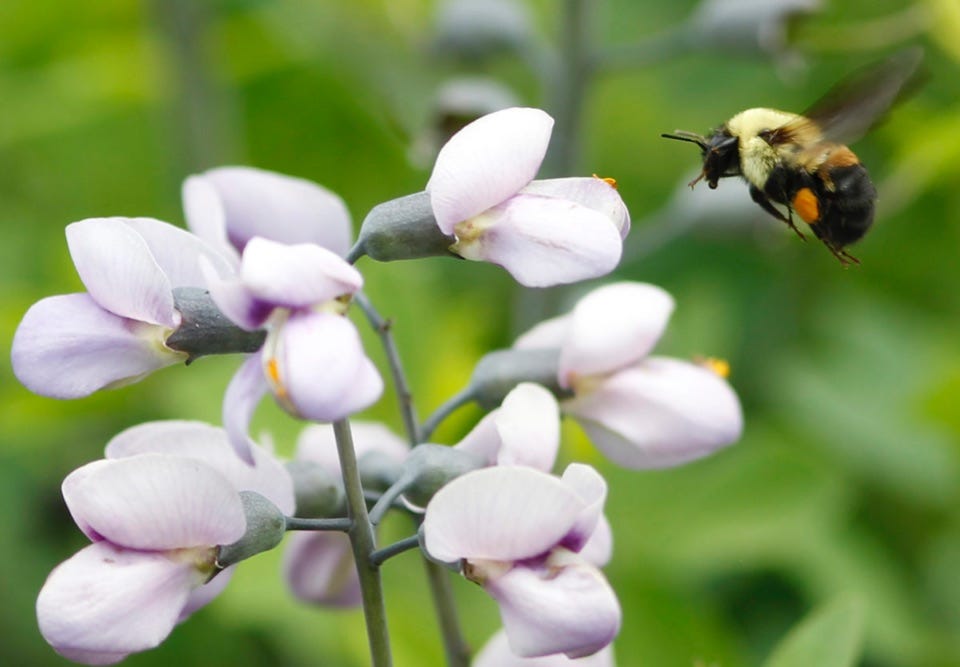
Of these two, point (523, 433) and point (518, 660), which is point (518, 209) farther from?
point (518, 660)

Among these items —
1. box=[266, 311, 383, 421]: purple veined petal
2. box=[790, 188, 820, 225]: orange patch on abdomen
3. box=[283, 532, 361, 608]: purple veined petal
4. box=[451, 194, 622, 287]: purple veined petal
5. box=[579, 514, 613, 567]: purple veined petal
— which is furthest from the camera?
box=[790, 188, 820, 225]: orange patch on abdomen

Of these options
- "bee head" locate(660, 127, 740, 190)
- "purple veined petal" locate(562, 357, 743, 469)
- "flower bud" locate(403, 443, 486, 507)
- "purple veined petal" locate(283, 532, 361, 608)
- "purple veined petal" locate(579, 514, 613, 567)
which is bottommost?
"purple veined petal" locate(283, 532, 361, 608)

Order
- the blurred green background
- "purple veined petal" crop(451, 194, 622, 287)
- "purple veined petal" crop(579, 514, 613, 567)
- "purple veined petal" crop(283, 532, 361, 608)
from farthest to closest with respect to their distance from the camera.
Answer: the blurred green background → "purple veined petal" crop(283, 532, 361, 608) → "purple veined petal" crop(579, 514, 613, 567) → "purple veined petal" crop(451, 194, 622, 287)

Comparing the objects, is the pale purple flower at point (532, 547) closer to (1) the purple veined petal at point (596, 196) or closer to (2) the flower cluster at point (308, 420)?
(2) the flower cluster at point (308, 420)

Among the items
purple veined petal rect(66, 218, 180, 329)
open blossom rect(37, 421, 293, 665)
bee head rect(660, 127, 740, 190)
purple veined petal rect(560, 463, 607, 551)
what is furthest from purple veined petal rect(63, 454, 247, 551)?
bee head rect(660, 127, 740, 190)

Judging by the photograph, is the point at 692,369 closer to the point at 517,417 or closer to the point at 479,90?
the point at 517,417

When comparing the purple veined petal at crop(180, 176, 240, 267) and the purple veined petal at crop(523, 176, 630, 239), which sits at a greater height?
the purple veined petal at crop(523, 176, 630, 239)

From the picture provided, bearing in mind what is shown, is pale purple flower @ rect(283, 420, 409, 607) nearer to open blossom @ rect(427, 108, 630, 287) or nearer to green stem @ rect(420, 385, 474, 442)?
green stem @ rect(420, 385, 474, 442)

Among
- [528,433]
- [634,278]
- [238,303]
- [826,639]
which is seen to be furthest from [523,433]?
[634,278]
